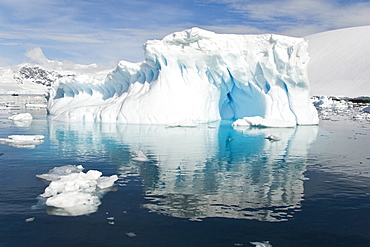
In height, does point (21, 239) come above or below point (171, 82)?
below

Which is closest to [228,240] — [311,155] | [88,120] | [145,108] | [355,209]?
[355,209]

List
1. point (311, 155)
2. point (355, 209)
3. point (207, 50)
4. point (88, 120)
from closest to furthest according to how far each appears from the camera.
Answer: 1. point (355, 209)
2. point (311, 155)
3. point (207, 50)
4. point (88, 120)

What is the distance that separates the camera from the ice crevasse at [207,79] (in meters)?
19.4

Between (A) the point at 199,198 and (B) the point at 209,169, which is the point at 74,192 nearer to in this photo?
(A) the point at 199,198

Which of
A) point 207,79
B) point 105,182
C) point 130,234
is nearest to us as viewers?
point 130,234

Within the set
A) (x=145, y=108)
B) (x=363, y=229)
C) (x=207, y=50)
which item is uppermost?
(x=207, y=50)

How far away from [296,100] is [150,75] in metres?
8.75

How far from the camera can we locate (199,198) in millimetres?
6184

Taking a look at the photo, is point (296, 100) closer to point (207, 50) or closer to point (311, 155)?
point (207, 50)

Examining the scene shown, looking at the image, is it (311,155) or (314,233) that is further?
(311,155)

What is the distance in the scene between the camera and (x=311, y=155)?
1082 centimetres

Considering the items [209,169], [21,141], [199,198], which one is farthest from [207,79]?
[199,198]

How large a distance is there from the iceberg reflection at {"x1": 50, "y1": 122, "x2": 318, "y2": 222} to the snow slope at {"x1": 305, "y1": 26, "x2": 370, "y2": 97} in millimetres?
57954

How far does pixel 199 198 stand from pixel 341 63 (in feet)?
253
